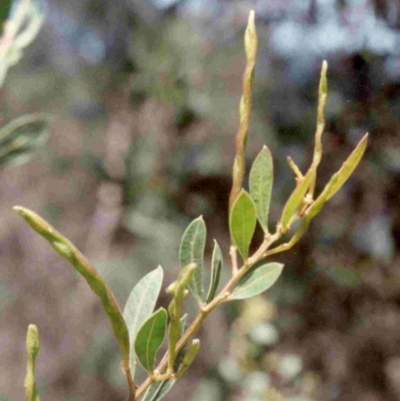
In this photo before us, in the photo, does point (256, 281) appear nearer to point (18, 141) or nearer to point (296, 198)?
point (296, 198)

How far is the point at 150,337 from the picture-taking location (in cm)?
17

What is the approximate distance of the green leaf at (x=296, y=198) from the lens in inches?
6.3

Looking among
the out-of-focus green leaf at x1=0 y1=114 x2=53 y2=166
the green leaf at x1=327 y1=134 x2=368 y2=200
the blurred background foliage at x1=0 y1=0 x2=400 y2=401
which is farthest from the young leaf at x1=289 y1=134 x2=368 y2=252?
the blurred background foliage at x1=0 y1=0 x2=400 y2=401

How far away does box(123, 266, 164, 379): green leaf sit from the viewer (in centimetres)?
18

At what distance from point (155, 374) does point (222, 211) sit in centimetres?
79

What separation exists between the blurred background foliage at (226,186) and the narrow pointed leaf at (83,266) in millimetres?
708

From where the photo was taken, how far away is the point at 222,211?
0.95 metres

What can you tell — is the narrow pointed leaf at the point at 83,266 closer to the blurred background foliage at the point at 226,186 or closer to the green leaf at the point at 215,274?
the green leaf at the point at 215,274

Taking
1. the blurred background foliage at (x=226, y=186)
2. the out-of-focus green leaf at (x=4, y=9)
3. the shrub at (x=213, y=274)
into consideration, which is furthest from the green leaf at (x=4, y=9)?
the blurred background foliage at (x=226, y=186)

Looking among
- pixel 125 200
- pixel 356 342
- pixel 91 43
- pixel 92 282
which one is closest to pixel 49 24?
pixel 91 43

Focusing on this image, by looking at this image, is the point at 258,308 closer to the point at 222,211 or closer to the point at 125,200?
the point at 222,211

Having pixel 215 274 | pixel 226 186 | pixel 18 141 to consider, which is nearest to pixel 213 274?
pixel 215 274

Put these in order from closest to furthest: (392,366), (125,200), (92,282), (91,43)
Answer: (92,282)
(392,366)
(125,200)
(91,43)

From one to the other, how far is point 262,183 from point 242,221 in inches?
0.8
